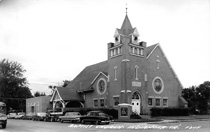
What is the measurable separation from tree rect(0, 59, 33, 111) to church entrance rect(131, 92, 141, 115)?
53.0ft

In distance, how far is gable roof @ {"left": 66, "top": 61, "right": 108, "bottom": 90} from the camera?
42.1m

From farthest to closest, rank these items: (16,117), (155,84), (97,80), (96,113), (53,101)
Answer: (16,117)
(53,101)
(97,80)
(155,84)
(96,113)

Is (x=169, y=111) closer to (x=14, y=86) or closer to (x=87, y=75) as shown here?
(x=87, y=75)

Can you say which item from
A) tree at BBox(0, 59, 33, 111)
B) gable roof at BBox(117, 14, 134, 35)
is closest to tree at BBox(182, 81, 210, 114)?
gable roof at BBox(117, 14, 134, 35)

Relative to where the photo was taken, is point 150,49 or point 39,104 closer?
point 150,49

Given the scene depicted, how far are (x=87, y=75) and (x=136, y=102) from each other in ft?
47.9

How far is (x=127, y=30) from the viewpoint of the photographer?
3459cm

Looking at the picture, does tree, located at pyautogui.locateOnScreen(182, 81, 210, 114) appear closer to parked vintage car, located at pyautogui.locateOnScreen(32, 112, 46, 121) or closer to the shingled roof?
the shingled roof

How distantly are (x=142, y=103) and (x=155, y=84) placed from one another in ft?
12.5

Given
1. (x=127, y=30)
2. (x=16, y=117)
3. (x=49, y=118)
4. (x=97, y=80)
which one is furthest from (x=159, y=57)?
(x=16, y=117)

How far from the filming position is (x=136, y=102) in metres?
33.2

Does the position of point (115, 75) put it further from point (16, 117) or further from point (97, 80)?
point (16, 117)

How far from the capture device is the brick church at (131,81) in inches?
1288

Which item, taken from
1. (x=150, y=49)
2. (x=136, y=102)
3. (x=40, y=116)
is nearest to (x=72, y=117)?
(x=40, y=116)
